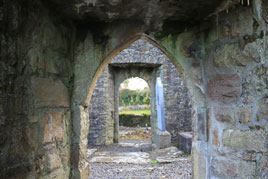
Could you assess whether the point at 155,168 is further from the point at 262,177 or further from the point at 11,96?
the point at 11,96

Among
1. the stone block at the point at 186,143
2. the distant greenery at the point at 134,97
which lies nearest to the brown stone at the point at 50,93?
the stone block at the point at 186,143

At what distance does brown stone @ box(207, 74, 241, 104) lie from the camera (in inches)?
68.0

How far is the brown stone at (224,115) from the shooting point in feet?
5.76

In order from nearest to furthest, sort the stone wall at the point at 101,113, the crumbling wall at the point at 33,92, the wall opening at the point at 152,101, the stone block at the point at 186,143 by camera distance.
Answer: the crumbling wall at the point at 33,92 → the stone block at the point at 186,143 → the wall opening at the point at 152,101 → the stone wall at the point at 101,113

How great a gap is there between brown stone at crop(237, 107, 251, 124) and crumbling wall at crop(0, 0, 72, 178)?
141cm

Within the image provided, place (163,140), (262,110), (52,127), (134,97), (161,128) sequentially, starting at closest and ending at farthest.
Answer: (262,110) → (52,127) → (163,140) → (161,128) → (134,97)

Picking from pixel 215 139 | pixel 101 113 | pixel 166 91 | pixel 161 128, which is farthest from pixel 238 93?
pixel 101 113

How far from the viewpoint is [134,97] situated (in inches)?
832

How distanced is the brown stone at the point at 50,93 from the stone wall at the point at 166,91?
21.0ft

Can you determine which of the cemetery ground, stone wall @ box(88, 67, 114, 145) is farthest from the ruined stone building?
stone wall @ box(88, 67, 114, 145)

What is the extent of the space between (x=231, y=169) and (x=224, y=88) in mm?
629

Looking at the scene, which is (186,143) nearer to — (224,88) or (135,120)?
(224,88)

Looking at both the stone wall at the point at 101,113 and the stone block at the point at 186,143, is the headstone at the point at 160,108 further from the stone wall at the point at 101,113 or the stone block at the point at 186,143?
the stone wall at the point at 101,113

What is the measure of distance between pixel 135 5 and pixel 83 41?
0.65m
